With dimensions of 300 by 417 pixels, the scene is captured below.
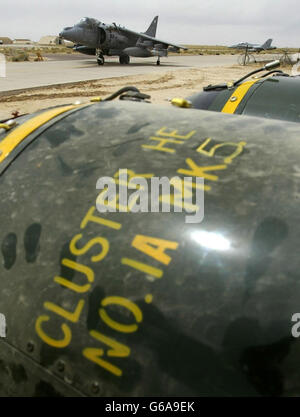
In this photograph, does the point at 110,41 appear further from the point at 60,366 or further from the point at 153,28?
the point at 60,366

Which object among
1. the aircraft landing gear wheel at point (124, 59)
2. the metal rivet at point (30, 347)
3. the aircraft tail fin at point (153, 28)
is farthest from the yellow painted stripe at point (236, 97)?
the aircraft tail fin at point (153, 28)

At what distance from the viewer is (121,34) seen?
77.7ft

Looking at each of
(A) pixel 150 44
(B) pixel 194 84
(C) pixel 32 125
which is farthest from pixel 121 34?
(C) pixel 32 125

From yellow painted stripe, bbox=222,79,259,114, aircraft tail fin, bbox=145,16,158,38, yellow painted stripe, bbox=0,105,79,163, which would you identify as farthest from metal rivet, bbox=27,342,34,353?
aircraft tail fin, bbox=145,16,158,38

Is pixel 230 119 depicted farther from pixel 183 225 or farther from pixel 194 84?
pixel 194 84

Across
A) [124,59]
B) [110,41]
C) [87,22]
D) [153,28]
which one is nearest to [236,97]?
[87,22]

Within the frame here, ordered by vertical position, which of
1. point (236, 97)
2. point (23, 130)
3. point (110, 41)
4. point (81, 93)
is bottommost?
point (23, 130)

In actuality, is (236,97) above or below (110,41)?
below

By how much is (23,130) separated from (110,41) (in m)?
23.7

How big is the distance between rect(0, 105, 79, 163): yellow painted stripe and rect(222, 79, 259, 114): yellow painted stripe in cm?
264

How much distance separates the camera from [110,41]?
22766mm

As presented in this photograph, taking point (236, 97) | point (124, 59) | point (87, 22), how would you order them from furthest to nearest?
point (124, 59)
point (87, 22)
point (236, 97)
